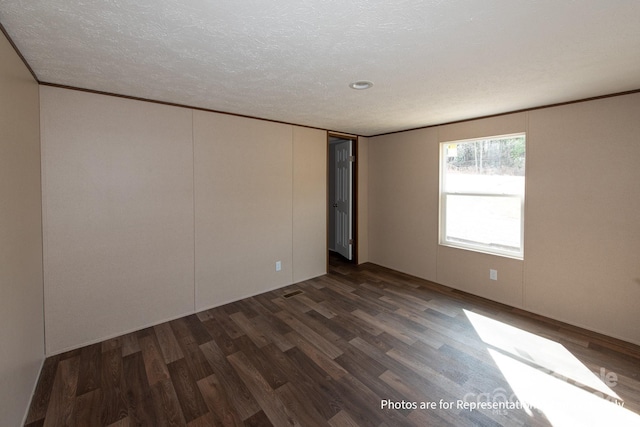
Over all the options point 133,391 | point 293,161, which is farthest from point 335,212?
point 133,391

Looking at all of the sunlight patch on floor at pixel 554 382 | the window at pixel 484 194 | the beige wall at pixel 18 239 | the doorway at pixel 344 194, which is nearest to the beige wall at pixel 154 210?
the beige wall at pixel 18 239

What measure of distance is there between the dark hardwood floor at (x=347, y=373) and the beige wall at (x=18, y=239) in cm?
33

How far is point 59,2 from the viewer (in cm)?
128

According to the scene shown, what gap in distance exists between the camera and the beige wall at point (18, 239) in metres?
1.45

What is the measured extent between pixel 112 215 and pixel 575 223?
4565mm

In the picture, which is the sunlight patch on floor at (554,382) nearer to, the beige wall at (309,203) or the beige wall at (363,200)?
the beige wall at (309,203)

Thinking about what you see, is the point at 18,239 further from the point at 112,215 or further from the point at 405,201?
the point at 405,201

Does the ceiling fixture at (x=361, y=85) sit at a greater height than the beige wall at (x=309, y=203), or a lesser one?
greater

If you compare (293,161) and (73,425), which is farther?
(293,161)

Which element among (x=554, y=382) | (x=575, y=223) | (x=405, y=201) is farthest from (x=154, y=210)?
(x=575, y=223)

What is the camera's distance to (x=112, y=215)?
258cm

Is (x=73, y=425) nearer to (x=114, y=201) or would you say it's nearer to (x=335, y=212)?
(x=114, y=201)

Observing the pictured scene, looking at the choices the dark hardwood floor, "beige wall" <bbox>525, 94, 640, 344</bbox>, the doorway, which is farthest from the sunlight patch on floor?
the doorway

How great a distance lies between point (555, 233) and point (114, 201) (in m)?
4.48
